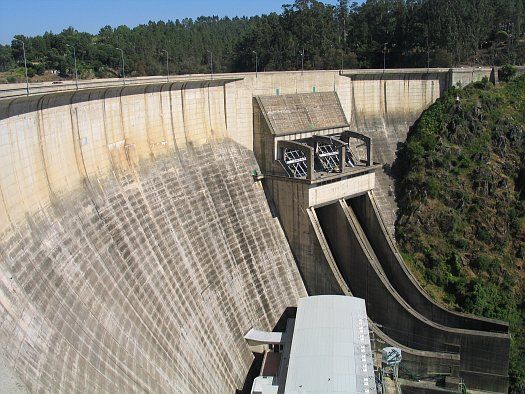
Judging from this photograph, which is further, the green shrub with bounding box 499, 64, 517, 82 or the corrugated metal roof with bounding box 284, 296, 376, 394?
the green shrub with bounding box 499, 64, 517, 82

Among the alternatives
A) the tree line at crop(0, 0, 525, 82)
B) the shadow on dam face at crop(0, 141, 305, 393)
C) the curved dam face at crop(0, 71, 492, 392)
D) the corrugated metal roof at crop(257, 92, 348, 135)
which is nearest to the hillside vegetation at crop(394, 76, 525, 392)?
the corrugated metal roof at crop(257, 92, 348, 135)

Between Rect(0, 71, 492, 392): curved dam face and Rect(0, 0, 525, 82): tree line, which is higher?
Rect(0, 0, 525, 82): tree line

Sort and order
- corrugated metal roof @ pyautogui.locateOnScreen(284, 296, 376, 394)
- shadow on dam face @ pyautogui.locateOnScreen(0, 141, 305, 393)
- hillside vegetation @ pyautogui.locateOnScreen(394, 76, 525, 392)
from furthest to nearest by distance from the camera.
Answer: hillside vegetation @ pyautogui.locateOnScreen(394, 76, 525, 392) → corrugated metal roof @ pyautogui.locateOnScreen(284, 296, 376, 394) → shadow on dam face @ pyautogui.locateOnScreen(0, 141, 305, 393)

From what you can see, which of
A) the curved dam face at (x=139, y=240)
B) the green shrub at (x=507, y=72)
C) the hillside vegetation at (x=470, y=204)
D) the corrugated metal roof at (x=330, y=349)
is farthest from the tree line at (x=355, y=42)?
the corrugated metal roof at (x=330, y=349)

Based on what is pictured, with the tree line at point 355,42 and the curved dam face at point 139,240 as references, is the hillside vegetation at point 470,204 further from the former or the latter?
the tree line at point 355,42

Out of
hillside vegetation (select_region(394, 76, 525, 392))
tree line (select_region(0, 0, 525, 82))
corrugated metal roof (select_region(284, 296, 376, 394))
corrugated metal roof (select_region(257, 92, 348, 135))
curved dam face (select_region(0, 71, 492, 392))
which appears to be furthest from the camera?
tree line (select_region(0, 0, 525, 82))

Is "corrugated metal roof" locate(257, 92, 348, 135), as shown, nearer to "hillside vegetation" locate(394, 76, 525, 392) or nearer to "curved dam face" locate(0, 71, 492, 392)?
"curved dam face" locate(0, 71, 492, 392)

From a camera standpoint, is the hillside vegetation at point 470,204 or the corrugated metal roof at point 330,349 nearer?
the corrugated metal roof at point 330,349
